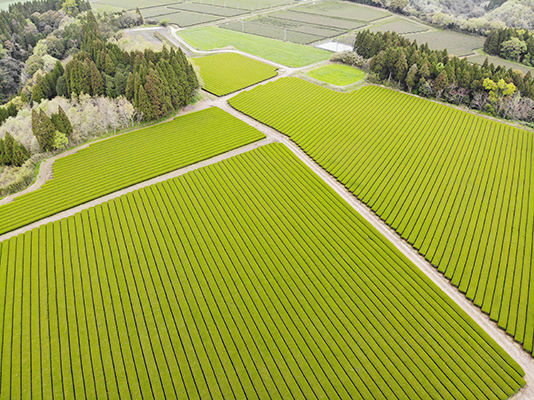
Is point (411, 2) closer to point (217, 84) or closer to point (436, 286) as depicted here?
point (217, 84)

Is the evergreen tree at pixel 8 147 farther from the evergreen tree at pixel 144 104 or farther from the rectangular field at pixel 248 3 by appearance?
the rectangular field at pixel 248 3

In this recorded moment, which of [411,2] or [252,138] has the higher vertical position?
[411,2]

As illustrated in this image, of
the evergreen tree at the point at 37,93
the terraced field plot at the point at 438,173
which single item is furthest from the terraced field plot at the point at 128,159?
the evergreen tree at the point at 37,93

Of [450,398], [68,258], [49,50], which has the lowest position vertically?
[450,398]

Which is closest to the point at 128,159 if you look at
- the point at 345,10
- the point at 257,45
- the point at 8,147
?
the point at 8,147

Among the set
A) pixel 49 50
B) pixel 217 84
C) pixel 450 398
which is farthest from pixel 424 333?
pixel 49 50

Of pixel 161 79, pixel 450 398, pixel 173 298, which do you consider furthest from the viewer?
pixel 161 79

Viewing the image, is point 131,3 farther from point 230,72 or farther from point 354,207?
point 354,207

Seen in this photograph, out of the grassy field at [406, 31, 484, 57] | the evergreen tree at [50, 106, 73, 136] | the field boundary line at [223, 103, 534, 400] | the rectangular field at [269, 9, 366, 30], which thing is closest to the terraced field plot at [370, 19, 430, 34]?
the grassy field at [406, 31, 484, 57]
